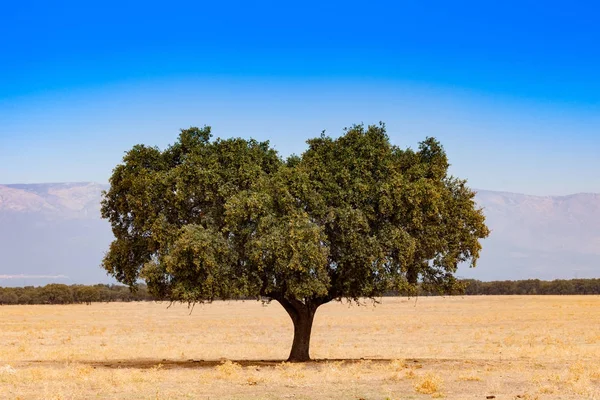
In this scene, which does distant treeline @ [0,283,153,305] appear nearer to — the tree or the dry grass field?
the dry grass field

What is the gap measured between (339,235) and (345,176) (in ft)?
8.05

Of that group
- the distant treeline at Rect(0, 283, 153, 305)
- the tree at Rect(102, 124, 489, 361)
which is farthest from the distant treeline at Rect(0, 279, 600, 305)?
the tree at Rect(102, 124, 489, 361)

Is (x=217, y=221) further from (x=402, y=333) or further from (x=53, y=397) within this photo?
(x=402, y=333)

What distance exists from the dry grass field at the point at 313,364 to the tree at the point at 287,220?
138 inches

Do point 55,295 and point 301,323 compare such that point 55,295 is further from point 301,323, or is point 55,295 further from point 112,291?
point 301,323

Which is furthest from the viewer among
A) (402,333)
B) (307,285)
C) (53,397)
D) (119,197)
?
(402,333)

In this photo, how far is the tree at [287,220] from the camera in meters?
28.4

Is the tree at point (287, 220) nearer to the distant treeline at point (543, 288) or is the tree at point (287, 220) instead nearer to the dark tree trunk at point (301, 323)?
the dark tree trunk at point (301, 323)

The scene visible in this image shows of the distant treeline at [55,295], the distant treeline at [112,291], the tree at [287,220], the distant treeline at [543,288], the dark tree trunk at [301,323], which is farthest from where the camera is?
the distant treeline at [543,288]

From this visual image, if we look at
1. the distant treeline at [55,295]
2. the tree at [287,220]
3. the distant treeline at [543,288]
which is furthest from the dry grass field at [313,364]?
the distant treeline at [543,288]

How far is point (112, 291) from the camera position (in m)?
181

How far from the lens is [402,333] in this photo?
60125mm

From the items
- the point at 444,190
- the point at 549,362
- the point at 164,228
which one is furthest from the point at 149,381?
the point at 549,362

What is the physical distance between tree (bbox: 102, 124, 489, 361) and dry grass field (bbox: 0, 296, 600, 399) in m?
3.50
